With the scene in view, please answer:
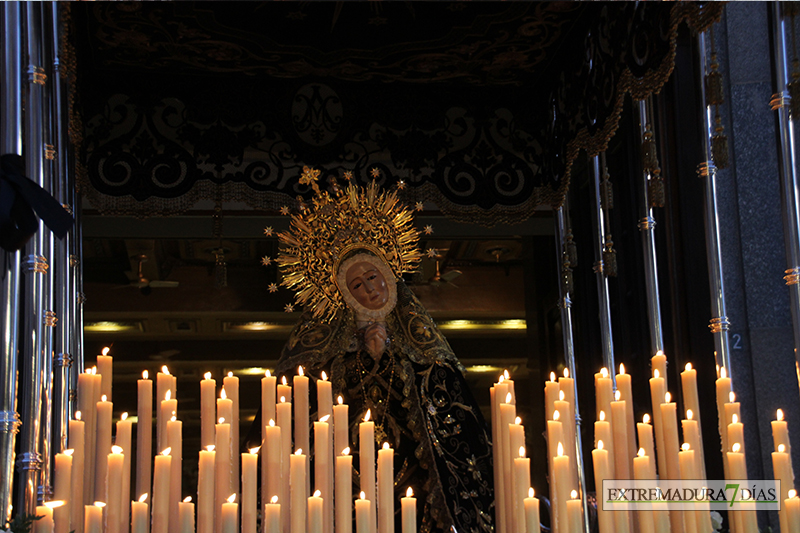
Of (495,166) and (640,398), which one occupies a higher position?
(495,166)

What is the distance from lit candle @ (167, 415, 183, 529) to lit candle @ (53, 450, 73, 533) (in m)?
0.22

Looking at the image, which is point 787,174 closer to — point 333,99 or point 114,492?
point 114,492

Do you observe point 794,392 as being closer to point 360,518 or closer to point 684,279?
point 684,279

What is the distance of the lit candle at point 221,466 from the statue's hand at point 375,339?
82.6 inches

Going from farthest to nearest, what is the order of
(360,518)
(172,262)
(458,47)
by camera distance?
(172,262) < (458,47) < (360,518)

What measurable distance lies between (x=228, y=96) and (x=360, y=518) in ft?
9.74

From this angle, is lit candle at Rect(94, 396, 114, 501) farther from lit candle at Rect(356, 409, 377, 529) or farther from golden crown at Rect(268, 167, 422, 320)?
golden crown at Rect(268, 167, 422, 320)

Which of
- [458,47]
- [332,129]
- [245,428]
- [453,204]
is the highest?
[458,47]

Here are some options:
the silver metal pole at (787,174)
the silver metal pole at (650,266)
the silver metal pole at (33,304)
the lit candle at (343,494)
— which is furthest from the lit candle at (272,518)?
the silver metal pole at (650,266)

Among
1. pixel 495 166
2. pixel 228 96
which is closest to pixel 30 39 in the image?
pixel 228 96

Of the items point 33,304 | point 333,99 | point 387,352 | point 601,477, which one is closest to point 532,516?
point 601,477

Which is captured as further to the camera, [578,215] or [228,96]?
[578,215]

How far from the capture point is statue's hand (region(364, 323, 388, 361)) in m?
4.09

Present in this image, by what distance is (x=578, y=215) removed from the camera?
19.3 feet
